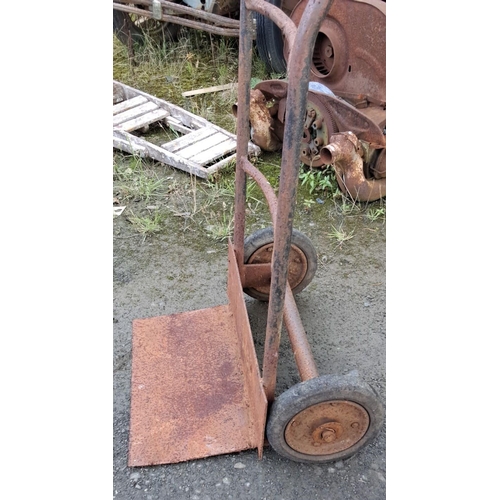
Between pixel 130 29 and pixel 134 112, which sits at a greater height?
pixel 130 29

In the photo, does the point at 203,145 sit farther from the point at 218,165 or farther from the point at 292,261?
the point at 292,261

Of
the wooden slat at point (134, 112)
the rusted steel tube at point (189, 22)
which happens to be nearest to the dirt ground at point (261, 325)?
the wooden slat at point (134, 112)

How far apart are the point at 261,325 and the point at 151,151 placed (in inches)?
69.1

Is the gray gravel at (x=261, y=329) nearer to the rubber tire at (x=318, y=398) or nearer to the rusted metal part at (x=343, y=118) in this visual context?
the rubber tire at (x=318, y=398)

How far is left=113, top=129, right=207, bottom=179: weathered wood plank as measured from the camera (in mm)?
3758

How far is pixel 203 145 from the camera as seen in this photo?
397 cm

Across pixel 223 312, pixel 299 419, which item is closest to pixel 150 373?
pixel 223 312

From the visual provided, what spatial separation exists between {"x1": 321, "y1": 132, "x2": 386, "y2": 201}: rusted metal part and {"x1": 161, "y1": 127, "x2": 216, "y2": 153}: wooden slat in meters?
1.10

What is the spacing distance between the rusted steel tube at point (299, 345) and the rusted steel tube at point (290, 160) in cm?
17

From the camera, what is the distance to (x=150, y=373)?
7.80ft

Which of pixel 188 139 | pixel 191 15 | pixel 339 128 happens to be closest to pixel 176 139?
pixel 188 139

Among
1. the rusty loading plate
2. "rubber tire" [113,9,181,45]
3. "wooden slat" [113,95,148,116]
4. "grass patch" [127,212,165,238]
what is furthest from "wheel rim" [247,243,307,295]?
"rubber tire" [113,9,181,45]

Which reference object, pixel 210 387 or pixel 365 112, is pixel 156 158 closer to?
pixel 365 112

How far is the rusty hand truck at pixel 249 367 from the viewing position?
5.30 feet
